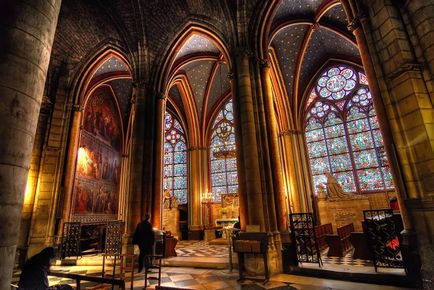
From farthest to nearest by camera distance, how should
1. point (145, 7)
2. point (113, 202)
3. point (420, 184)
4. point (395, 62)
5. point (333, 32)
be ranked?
point (113, 202) < point (333, 32) < point (145, 7) < point (395, 62) < point (420, 184)

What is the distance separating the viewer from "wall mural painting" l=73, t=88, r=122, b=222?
1323cm

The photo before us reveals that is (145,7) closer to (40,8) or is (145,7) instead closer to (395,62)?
(40,8)

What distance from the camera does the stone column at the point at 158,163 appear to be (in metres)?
8.65

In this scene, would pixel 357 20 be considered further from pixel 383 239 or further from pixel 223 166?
pixel 223 166

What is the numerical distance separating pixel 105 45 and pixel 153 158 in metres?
5.94

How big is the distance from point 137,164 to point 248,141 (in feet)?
14.1

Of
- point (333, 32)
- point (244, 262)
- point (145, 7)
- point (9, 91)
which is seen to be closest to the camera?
point (9, 91)

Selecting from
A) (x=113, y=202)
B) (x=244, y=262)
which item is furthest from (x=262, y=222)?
(x=113, y=202)

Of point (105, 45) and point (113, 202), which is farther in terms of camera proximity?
point (113, 202)

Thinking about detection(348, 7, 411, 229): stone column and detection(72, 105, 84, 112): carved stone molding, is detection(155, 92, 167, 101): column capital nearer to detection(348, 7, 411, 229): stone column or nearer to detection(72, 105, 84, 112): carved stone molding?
detection(72, 105, 84, 112): carved stone molding

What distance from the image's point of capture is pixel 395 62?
470cm

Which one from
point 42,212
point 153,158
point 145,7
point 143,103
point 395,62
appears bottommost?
point 42,212

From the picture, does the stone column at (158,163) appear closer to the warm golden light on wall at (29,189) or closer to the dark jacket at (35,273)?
the warm golden light on wall at (29,189)

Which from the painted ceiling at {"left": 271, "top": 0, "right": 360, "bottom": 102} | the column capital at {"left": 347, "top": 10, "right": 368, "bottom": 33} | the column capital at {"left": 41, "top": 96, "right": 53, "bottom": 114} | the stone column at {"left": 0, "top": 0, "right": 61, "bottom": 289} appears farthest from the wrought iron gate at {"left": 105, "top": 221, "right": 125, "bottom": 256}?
the painted ceiling at {"left": 271, "top": 0, "right": 360, "bottom": 102}
